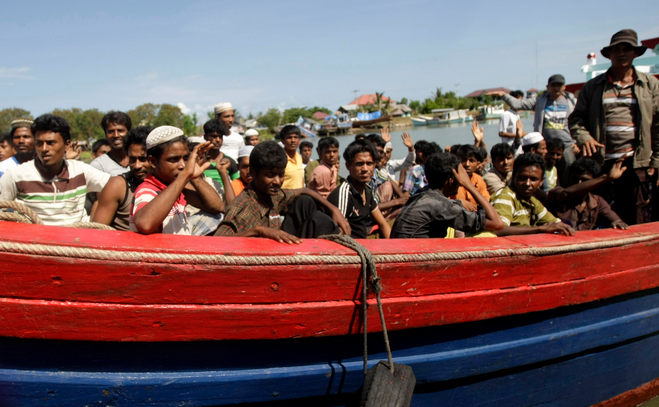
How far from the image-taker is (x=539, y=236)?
2.26 metres

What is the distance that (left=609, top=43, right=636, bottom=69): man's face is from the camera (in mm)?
3498

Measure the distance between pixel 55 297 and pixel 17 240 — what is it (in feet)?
0.71

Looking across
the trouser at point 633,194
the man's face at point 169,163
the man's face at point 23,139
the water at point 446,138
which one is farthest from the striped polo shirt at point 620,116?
the water at point 446,138

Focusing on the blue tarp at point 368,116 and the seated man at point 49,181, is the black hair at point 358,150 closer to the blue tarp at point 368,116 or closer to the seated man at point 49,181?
the seated man at point 49,181

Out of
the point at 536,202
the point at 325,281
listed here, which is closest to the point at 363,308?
the point at 325,281

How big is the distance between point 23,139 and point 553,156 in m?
5.28

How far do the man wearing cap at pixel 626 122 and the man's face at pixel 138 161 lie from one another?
3139mm

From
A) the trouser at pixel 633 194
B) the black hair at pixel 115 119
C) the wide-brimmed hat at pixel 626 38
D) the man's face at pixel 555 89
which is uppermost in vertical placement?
the wide-brimmed hat at pixel 626 38

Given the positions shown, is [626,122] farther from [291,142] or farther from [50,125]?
[50,125]

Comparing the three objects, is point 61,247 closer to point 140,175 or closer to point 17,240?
point 17,240

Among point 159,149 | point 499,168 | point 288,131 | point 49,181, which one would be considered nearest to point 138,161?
point 49,181

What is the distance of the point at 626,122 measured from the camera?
3660 mm

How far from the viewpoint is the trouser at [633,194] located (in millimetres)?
3717

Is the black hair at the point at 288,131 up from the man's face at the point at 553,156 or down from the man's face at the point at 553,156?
up
